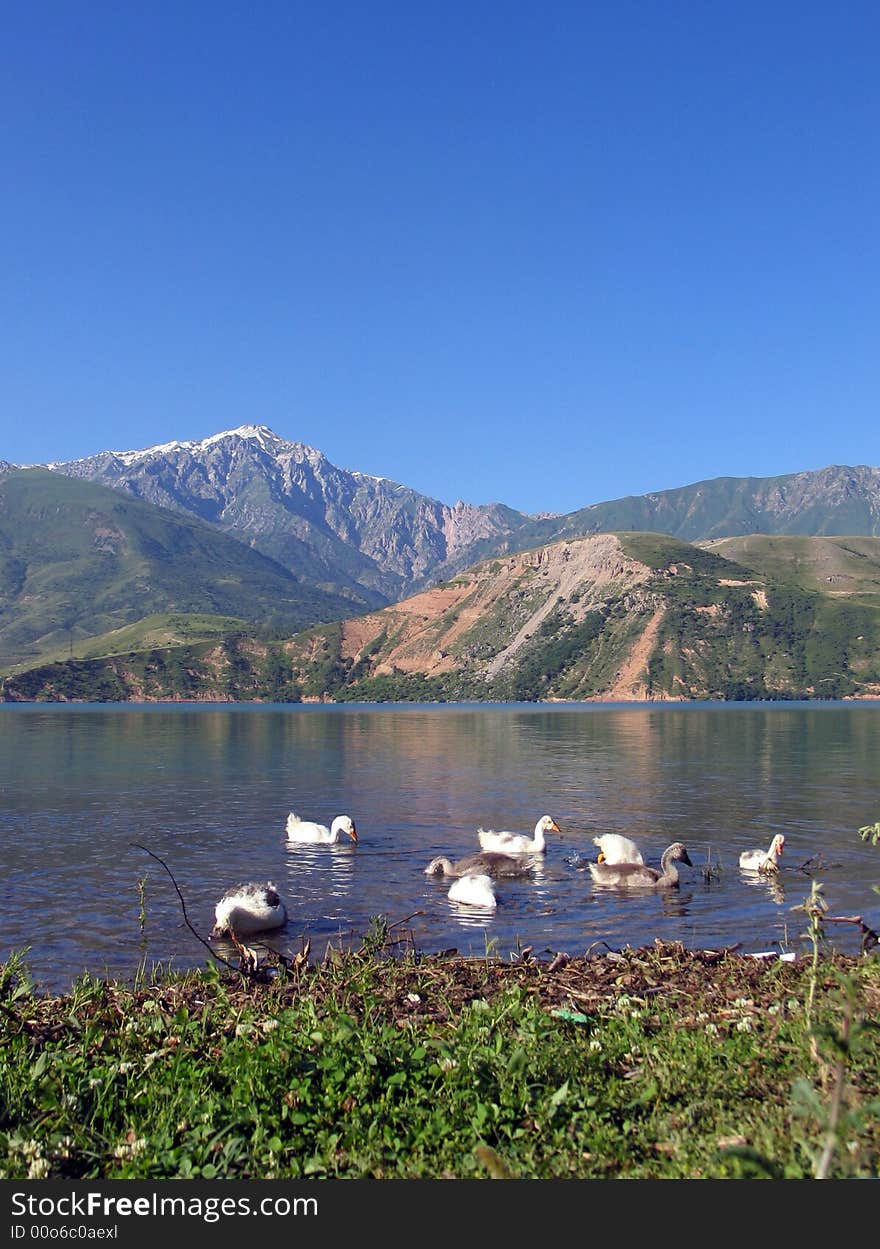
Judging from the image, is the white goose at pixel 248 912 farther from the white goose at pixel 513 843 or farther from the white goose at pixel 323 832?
the white goose at pixel 323 832

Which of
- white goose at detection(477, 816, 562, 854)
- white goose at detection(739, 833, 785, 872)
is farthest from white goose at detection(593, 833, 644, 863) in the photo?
white goose at detection(477, 816, 562, 854)

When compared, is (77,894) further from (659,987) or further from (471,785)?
(471,785)

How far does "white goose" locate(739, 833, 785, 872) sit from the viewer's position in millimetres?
25938

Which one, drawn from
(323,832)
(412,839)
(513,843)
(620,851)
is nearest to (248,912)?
(620,851)

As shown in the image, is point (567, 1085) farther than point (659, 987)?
No

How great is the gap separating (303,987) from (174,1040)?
286 centimetres

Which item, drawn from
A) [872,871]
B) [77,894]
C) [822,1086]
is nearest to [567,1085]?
[822,1086]

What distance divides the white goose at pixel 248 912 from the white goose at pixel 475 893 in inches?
172

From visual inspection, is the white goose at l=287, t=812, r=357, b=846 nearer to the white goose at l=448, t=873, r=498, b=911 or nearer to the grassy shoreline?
the white goose at l=448, t=873, r=498, b=911

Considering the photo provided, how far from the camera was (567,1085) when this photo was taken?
26.7ft

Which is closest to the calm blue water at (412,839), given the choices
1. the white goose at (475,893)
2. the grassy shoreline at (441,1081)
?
the white goose at (475,893)

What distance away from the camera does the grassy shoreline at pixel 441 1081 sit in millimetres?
6898

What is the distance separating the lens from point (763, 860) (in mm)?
26188

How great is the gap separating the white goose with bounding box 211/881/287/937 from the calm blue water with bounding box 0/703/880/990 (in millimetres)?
544
